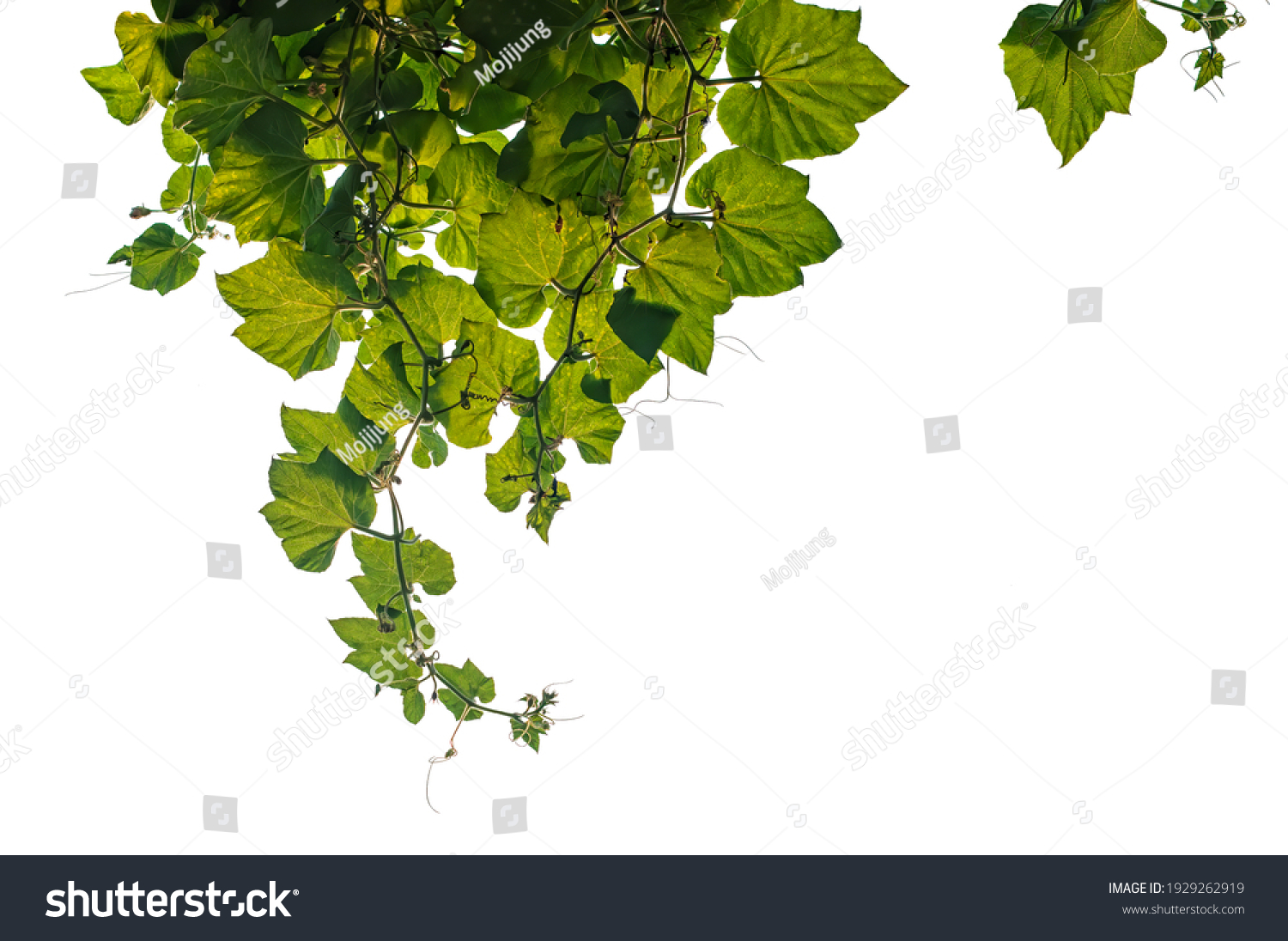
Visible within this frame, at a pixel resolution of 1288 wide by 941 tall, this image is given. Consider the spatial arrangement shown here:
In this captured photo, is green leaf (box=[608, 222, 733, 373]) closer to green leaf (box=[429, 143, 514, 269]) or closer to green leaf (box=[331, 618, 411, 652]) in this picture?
green leaf (box=[429, 143, 514, 269])

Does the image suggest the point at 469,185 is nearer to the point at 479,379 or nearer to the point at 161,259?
the point at 479,379

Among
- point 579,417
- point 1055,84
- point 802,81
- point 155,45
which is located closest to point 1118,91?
point 1055,84

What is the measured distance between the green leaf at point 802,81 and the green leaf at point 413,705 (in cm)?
27

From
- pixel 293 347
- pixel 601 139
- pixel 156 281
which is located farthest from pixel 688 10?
pixel 156 281

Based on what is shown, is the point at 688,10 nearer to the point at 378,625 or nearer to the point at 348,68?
the point at 348,68

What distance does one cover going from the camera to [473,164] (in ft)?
1.03

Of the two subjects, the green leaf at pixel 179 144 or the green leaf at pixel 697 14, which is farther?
the green leaf at pixel 179 144

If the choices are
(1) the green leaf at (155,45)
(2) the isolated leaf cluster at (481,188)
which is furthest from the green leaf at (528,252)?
(1) the green leaf at (155,45)

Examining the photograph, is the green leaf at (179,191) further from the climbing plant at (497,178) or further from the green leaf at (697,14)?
the green leaf at (697,14)

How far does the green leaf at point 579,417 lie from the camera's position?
0.35m

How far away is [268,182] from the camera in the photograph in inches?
11.7

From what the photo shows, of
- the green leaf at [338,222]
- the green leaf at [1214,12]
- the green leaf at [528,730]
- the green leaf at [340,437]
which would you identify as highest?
the green leaf at [1214,12]

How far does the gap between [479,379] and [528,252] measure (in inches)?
2.9

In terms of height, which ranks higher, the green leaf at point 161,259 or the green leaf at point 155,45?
the green leaf at point 161,259
